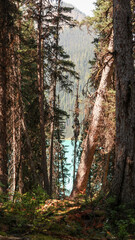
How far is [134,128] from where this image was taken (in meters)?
5.02

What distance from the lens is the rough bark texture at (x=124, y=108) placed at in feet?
16.0

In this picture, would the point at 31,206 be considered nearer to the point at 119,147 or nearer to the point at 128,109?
the point at 119,147

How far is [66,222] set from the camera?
4.13m

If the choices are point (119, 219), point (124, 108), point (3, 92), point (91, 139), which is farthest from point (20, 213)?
point (91, 139)

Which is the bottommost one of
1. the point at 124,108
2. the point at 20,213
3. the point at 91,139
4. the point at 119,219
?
the point at 119,219

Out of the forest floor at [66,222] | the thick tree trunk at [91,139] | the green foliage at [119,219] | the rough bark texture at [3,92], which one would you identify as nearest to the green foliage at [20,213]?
the forest floor at [66,222]

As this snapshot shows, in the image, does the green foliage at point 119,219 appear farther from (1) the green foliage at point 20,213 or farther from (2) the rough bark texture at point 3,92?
(2) the rough bark texture at point 3,92

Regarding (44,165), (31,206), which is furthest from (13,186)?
(31,206)

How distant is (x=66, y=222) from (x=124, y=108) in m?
2.62

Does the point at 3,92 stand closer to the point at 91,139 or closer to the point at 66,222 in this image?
the point at 91,139

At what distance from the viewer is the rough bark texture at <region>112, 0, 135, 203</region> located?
488 centimetres

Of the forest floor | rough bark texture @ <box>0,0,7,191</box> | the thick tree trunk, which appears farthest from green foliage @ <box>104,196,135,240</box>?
the thick tree trunk

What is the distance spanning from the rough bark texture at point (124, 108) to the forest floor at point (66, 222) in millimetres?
478

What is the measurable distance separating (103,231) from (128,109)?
251cm
